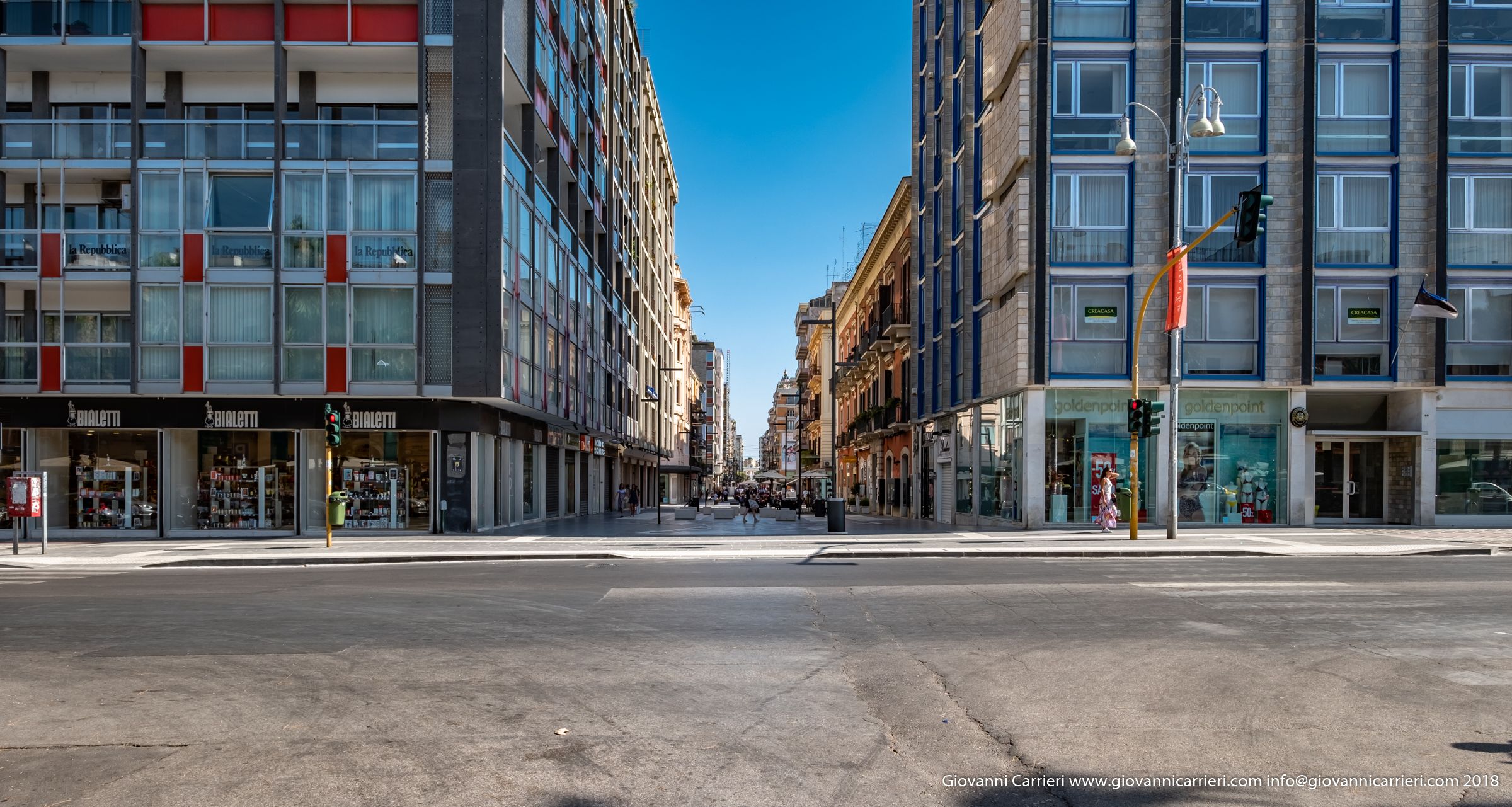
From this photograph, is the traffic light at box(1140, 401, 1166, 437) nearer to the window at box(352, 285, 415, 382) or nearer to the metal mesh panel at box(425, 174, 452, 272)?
the metal mesh panel at box(425, 174, 452, 272)

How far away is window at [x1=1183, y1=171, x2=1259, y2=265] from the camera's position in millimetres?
27750

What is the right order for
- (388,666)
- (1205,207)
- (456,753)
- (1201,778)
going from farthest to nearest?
(1205,207) → (388,666) → (456,753) → (1201,778)

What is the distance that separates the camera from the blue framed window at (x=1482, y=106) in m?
27.8

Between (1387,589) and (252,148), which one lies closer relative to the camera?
(1387,589)

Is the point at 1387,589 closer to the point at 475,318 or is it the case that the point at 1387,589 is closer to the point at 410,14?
the point at 475,318

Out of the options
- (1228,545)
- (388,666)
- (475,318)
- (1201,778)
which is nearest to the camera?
(1201,778)

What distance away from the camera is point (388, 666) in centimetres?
833

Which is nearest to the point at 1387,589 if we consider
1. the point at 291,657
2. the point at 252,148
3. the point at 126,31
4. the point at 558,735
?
the point at 558,735

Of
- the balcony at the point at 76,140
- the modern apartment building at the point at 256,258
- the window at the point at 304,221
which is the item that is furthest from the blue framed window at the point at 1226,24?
the balcony at the point at 76,140

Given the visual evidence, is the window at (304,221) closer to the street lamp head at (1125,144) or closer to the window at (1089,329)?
the street lamp head at (1125,144)

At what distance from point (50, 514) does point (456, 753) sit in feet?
90.8

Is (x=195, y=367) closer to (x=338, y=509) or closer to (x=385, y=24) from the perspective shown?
(x=338, y=509)

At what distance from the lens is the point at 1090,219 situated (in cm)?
2795

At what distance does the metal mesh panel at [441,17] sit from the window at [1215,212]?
21455 mm
